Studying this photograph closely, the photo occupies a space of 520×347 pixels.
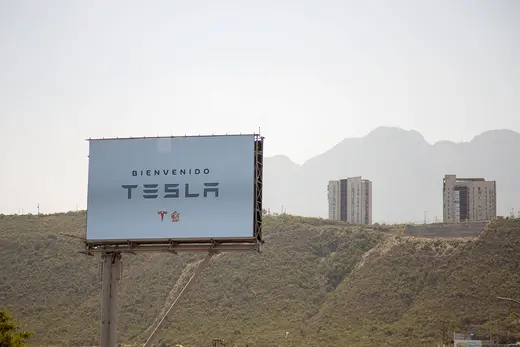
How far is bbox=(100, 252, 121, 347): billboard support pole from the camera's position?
37.2 m

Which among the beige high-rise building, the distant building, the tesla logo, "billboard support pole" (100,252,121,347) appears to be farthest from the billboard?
the beige high-rise building

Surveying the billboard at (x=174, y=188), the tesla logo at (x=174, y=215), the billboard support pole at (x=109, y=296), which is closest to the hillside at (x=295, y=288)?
the billboard support pole at (x=109, y=296)

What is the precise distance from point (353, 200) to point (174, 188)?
98.7 m

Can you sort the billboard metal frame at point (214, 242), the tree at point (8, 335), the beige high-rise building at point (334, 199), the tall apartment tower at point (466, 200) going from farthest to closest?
the beige high-rise building at point (334, 199) < the tall apartment tower at point (466, 200) < the billboard metal frame at point (214, 242) < the tree at point (8, 335)

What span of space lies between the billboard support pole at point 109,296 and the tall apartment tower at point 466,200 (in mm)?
100094

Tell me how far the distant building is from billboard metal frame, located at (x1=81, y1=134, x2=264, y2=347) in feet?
314

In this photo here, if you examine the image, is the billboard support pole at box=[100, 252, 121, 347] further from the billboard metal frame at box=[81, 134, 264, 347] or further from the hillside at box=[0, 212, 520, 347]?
the hillside at box=[0, 212, 520, 347]

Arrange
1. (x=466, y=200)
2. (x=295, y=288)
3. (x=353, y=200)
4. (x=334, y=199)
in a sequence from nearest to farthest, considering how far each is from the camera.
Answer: (x=295, y=288), (x=353, y=200), (x=466, y=200), (x=334, y=199)

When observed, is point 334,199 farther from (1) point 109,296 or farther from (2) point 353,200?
(1) point 109,296

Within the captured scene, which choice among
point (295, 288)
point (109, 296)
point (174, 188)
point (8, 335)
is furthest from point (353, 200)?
point (8, 335)

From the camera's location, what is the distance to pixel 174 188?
36844 mm

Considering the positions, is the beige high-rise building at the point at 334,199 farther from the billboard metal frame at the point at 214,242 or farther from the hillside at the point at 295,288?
the billboard metal frame at the point at 214,242

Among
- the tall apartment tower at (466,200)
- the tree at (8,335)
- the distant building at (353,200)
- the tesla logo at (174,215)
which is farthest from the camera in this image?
the tall apartment tower at (466,200)

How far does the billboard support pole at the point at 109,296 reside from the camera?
122 ft
